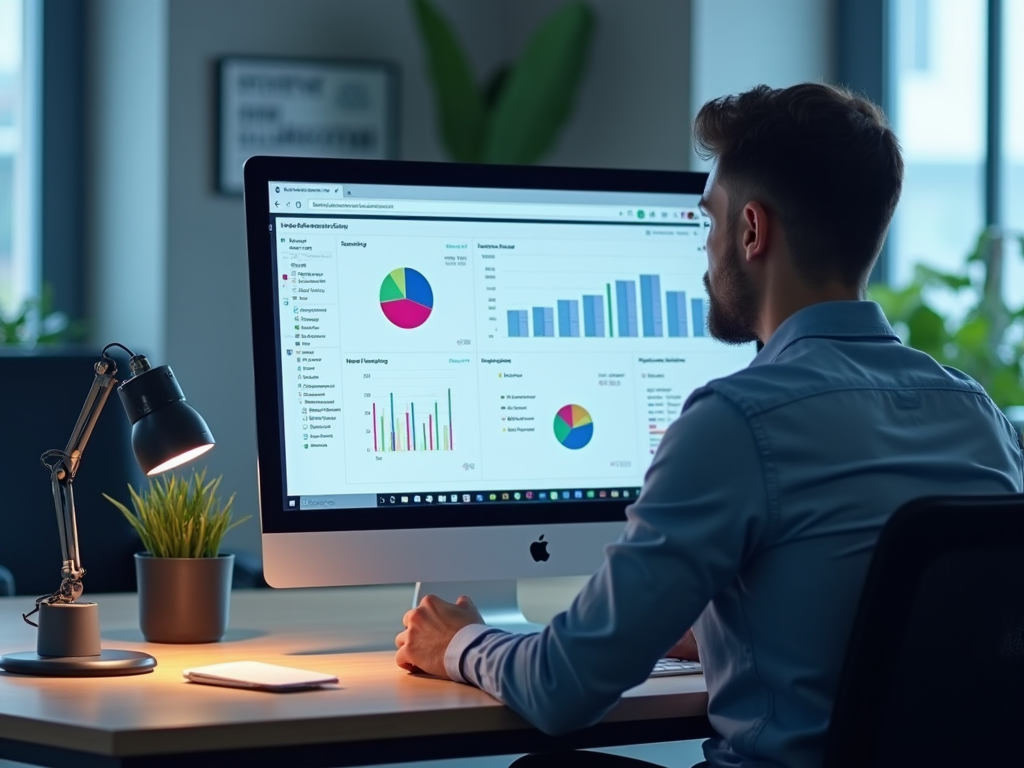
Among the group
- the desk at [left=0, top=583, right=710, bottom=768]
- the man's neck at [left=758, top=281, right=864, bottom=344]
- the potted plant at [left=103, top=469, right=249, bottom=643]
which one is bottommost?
the desk at [left=0, top=583, right=710, bottom=768]

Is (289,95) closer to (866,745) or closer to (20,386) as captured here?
(20,386)

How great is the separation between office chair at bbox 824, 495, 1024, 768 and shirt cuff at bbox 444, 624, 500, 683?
375 mm

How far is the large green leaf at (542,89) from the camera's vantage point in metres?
3.75

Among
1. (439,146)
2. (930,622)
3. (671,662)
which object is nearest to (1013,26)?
(439,146)

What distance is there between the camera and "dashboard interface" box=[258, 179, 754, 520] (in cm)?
153

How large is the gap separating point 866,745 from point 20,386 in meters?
1.71

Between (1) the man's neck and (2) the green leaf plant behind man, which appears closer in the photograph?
(1) the man's neck

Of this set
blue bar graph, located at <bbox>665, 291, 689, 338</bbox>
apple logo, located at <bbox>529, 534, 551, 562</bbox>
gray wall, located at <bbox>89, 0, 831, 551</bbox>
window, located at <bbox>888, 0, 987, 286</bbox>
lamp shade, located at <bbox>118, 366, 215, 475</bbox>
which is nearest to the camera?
lamp shade, located at <bbox>118, 366, 215, 475</bbox>

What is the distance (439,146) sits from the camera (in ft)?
13.5

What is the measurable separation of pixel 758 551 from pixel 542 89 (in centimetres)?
278

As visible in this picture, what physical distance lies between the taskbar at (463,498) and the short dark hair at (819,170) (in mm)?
437

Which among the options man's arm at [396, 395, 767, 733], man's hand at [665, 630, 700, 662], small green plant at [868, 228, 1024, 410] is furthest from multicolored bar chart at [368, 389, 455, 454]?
small green plant at [868, 228, 1024, 410]

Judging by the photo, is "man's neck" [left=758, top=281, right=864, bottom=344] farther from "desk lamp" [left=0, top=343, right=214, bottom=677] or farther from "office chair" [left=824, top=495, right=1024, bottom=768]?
"desk lamp" [left=0, top=343, right=214, bottom=677]

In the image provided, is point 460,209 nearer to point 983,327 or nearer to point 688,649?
point 688,649
